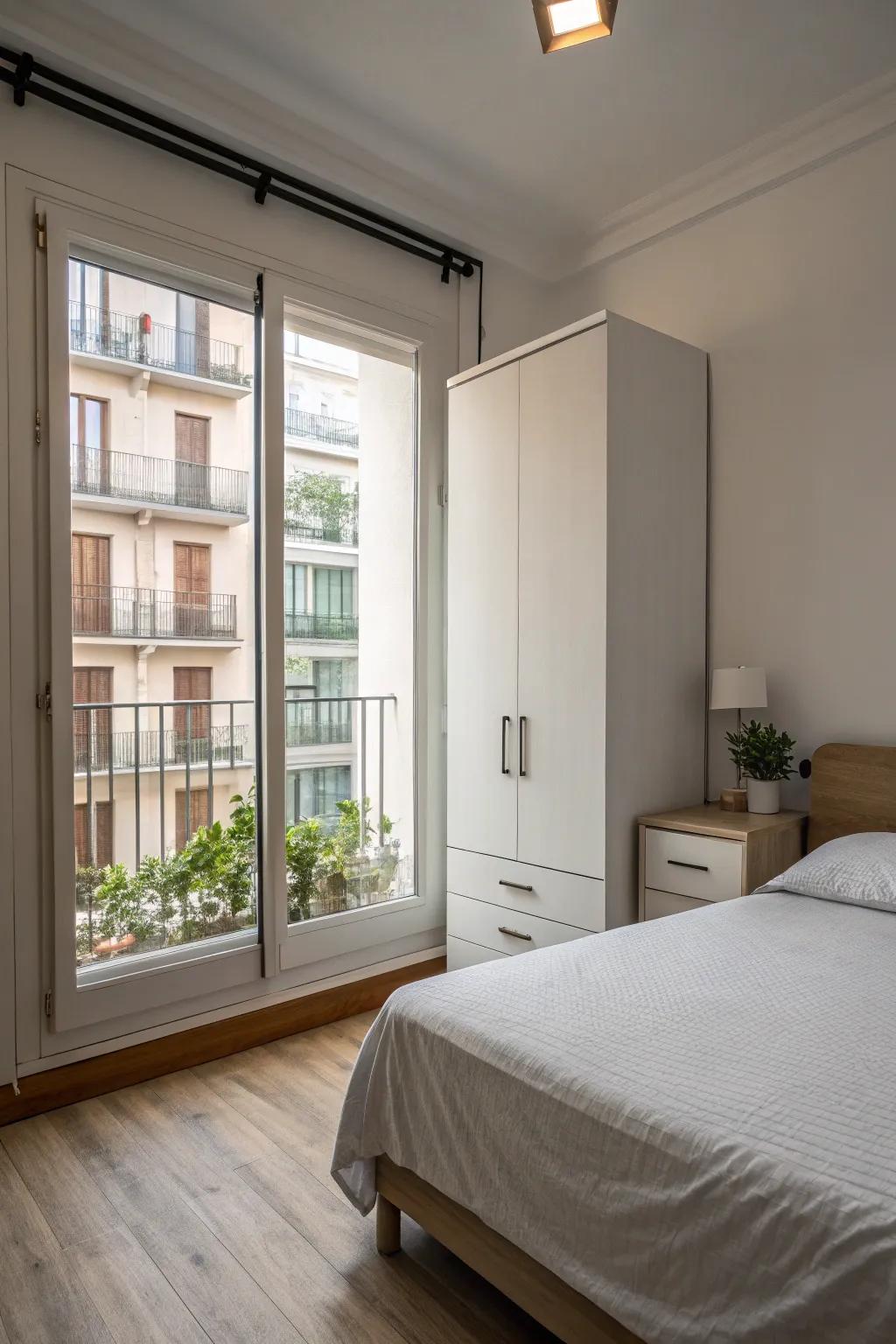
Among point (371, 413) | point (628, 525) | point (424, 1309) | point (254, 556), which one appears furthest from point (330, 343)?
point (424, 1309)

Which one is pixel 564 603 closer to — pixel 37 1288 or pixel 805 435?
pixel 805 435

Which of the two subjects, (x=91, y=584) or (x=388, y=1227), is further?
(x=91, y=584)

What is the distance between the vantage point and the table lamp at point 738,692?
282cm

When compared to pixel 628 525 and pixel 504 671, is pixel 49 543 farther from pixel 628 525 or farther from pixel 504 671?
pixel 628 525

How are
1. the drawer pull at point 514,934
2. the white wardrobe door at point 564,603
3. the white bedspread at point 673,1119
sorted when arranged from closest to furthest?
1. the white bedspread at point 673,1119
2. the white wardrobe door at point 564,603
3. the drawer pull at point 514,934

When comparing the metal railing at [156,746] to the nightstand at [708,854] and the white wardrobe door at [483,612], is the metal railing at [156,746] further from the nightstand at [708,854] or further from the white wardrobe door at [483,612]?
the nightstand at [708,854]

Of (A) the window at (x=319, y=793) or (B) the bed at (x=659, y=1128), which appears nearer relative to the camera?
(B) the bed at (x=659, y=1128)

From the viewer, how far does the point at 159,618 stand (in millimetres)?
2855

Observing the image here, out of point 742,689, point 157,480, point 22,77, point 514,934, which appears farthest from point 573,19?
point 514,934

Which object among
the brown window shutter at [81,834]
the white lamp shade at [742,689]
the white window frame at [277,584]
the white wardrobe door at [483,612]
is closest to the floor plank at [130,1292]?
the white window frame at [277,584]

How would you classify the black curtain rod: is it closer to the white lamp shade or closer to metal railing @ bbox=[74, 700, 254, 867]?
metal railing @ bbox=[74, 700, 254, 867]

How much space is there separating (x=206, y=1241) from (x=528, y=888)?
147 centimetres

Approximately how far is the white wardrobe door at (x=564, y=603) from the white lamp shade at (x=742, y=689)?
0.42 m

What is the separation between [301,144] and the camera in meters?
2.84
